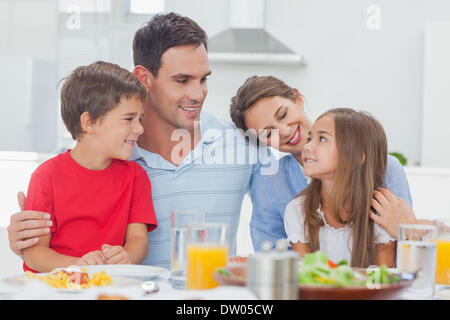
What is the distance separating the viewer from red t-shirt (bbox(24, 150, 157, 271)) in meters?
1.42

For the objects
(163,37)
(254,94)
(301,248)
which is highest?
(163,37)

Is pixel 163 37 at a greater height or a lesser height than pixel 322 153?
greater

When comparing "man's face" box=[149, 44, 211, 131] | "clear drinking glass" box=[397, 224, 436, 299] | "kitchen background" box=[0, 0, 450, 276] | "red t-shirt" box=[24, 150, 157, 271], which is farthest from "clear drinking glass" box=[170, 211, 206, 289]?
"kitchen background" box=[0, 0, 450, 276]

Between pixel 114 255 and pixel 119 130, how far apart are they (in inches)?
14.2

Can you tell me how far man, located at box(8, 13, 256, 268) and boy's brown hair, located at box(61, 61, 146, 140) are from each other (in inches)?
8.0

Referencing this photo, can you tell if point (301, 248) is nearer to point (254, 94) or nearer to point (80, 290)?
point (254, 94)

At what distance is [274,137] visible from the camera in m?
1.74

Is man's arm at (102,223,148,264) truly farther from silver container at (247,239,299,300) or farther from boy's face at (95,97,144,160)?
silver container at (247,239,299,300)

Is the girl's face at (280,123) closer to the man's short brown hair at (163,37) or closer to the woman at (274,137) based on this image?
the woman at (274,137)

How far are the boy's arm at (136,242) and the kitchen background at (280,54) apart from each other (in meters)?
2.91

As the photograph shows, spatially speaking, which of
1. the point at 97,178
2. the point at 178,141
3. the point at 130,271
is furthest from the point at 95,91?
the point at 130,271

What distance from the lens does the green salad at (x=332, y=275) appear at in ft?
2.69
